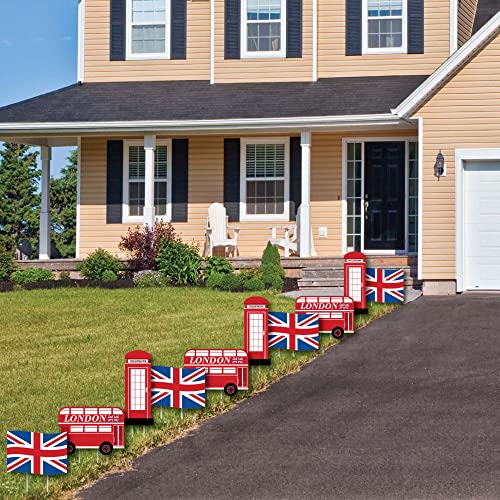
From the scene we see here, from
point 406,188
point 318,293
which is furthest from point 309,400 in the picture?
point 406,188

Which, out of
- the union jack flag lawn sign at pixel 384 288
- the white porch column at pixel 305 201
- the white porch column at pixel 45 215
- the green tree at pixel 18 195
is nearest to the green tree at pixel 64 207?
the green tree at pixel 18 195

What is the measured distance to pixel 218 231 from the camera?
866 inches

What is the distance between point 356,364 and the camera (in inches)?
531

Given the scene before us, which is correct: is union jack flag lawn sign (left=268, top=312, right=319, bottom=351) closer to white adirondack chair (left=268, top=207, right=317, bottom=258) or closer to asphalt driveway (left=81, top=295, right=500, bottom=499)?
asphalt driveway (left=81, top=295, right=500, bottom=499)

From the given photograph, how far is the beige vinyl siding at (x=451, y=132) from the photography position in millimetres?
18312

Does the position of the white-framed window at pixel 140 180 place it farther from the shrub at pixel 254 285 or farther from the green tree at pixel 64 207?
the green tree at pixel 64 207

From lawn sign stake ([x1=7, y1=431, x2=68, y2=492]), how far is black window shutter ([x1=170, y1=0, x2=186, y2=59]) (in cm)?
1486

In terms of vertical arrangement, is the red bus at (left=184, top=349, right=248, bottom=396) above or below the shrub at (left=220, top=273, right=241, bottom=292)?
below

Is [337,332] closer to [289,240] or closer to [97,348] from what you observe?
[97,348]

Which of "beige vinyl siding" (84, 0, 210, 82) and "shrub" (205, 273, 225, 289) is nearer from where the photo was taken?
"shrub" (205, 273, 225, 289)

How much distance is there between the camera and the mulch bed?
811 inches

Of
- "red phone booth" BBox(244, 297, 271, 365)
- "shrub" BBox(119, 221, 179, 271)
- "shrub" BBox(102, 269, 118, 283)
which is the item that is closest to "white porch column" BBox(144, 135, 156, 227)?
"shrub" BBox(119, 221, 179, 271)

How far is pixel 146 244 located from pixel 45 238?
121 inches

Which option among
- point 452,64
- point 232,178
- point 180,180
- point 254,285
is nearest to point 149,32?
point 180,180
